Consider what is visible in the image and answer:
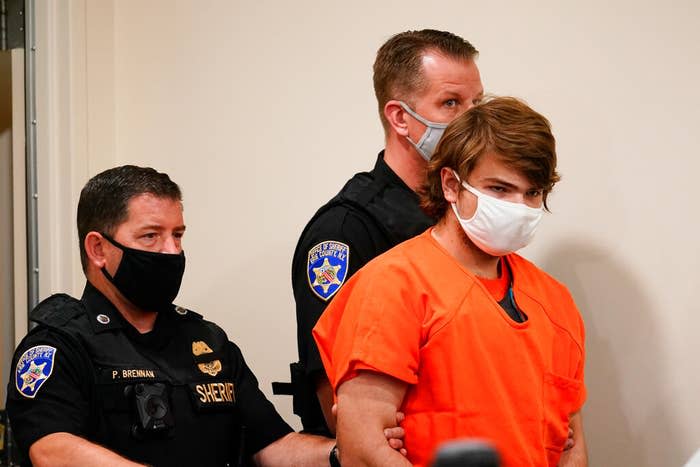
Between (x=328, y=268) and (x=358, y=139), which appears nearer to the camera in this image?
(x=328, y=268)

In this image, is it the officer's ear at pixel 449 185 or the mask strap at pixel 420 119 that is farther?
the mask strap at pixel 420 119

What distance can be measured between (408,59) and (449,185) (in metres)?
0.55

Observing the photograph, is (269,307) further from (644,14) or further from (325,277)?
(644,14)

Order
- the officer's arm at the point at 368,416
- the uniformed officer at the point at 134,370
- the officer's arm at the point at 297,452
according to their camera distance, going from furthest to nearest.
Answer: the officer's arm at the point at 297,452 < the uniformed officer at the point at 134,370 < the officer's arm at the point at 368,416

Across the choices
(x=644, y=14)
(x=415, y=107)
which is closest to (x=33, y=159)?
(x=415, y=107)

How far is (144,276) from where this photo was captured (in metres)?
2.18

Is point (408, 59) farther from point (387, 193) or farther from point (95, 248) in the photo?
point (95, 248)

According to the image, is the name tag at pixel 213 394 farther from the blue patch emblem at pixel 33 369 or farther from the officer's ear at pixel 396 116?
the officer's ear at pixel 396 116

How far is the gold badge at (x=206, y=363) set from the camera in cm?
223

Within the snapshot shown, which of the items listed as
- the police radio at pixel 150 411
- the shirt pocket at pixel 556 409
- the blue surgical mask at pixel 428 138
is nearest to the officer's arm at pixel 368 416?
the shirt pocket at pixel 556 409

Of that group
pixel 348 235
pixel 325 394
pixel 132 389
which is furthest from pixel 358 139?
pixel 132 389

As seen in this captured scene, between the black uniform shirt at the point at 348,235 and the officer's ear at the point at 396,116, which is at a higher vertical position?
the officer's ear at the point at 396,116

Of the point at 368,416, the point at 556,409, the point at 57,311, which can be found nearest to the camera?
the point at 368,416

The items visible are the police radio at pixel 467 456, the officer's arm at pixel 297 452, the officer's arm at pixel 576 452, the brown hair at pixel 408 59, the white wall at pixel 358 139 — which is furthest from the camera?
the white wall at pixel 358 139
